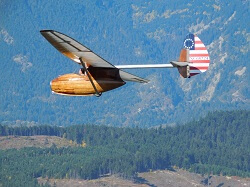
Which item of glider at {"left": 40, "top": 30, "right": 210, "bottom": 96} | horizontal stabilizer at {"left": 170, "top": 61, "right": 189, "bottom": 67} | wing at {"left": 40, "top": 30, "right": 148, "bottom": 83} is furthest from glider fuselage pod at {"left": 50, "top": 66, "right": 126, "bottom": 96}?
horizontal stabilizer at {"left": 170, "top": 61, "right": 189, "bottom": 67}

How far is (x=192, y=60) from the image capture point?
238 feet

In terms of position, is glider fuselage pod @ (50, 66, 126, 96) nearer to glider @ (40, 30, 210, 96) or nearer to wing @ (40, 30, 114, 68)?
glider @ (40, 30, 210, 96)

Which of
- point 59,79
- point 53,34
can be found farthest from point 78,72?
point 53,34

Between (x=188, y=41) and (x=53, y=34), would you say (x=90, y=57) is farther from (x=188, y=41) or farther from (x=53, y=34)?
(x=188, y=41)

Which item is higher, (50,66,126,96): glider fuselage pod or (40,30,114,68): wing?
(40,30,114,68): wing

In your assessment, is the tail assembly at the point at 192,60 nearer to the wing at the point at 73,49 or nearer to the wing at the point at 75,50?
the wing at the point at 75,50

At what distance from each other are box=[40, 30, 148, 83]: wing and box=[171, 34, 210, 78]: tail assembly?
4108 mm

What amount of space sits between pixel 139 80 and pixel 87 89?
2751 mm

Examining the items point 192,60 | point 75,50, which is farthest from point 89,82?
point 192,60

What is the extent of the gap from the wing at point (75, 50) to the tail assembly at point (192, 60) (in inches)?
162

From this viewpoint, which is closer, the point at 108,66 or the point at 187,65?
the point at 108,66

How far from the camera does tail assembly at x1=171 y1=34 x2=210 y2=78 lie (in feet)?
233

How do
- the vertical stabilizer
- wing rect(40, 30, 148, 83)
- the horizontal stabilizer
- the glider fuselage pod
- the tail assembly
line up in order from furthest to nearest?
the vertical stabilizer
the tail assembly
the horizontal stabilizer
the glider fuselage pod
wing rect(40, 30, 148, 83)

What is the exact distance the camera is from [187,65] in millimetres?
71312
